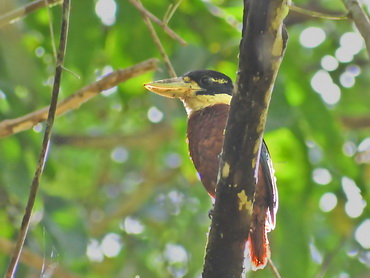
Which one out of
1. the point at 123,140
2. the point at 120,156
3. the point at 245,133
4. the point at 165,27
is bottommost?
the point at 245,133

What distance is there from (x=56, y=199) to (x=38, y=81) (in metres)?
0.66

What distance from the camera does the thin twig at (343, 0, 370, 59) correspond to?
2564 millimetres

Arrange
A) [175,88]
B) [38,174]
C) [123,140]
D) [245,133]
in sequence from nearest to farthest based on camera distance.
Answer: [245,133]
[38,174]
[175,88]
[123,140]

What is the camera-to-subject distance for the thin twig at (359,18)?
8.41ft

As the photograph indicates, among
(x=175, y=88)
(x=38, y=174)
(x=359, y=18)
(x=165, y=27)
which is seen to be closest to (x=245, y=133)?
(x=38, y=174)

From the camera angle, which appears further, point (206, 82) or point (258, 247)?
point (206, 82)

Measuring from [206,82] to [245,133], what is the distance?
5.25 feet

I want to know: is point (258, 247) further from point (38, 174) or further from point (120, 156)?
point (120, 156)

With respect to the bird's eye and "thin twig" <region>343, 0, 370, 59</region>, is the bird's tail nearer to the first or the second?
the bird's eye

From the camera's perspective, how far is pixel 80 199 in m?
6.92

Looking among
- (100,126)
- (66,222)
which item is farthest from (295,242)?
(100,126)

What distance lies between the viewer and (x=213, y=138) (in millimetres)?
3416

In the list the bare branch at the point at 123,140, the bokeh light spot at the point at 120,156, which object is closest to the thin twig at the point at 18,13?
the bare branch at the point at 123,140

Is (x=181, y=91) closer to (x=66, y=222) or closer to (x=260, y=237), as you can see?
(x=260, y=237)
